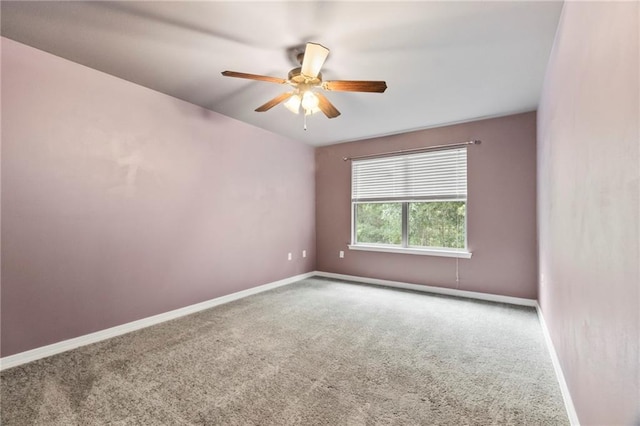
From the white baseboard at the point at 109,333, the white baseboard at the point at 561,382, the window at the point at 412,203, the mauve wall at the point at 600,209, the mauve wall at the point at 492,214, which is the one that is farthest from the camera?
A: the window at the point at 412,203

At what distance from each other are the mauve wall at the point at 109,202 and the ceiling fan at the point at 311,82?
4.51 feet

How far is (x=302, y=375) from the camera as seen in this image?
2.08m

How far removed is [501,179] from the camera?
381cm

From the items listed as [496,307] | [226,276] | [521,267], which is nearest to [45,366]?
[226,276]

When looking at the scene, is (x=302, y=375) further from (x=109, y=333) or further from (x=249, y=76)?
(x=249, y=76)

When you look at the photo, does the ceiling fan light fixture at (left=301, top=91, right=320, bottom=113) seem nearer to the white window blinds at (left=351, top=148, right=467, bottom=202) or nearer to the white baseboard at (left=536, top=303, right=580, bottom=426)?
the white window blinds at (left=351, top=148, right=467, bottom=202)

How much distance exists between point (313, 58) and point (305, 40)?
321 mm

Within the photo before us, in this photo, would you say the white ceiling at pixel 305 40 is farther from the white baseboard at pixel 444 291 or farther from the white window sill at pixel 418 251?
the white baseboard at pixel 444 291

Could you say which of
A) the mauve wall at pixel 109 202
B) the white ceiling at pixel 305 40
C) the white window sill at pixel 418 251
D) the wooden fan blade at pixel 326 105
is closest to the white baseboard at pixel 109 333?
the mauve wall at pixel 109 202

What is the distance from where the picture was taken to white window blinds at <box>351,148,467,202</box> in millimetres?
4145

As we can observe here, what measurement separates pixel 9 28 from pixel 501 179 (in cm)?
501

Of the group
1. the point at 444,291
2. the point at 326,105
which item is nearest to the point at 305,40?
→ the point at 326,105

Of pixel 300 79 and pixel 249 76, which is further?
pixel 300 79

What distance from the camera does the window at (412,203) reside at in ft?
13.7
